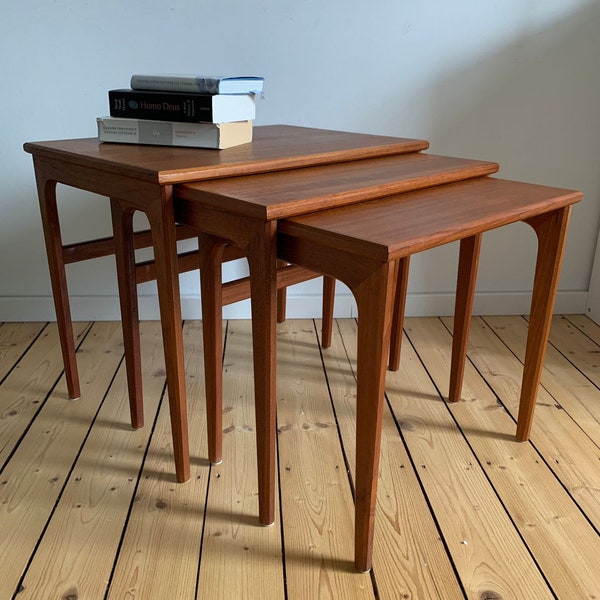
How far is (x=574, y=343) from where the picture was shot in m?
2.10

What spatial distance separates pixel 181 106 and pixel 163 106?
45mm

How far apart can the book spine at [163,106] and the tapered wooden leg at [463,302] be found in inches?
27.6

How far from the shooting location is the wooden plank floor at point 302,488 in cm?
111

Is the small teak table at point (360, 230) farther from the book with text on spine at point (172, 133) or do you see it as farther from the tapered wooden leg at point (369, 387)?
the book with text on spine at point (172, 133)

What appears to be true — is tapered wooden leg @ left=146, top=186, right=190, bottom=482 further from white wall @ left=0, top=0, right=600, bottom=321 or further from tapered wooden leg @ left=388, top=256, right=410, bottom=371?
white wall @ left=0, top=0, right=600, bottom=321

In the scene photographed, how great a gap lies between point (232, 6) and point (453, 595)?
5.67ft

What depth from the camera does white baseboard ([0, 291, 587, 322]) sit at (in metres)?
2.19

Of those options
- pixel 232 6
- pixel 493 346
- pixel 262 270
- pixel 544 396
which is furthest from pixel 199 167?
pixel 493 346

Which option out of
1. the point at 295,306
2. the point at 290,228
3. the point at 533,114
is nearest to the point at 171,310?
the point at 290,228

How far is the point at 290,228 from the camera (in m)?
1.01

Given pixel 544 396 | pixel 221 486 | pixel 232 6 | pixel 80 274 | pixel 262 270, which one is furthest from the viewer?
pixel 80 274

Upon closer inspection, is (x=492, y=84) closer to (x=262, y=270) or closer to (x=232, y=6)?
(x=232, y=6)

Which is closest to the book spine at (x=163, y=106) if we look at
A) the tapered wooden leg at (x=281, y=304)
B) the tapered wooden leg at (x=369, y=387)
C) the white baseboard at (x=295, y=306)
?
the tapered wooden leg at (x=369, y=387)

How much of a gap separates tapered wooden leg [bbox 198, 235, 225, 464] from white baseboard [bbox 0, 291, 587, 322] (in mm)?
897
